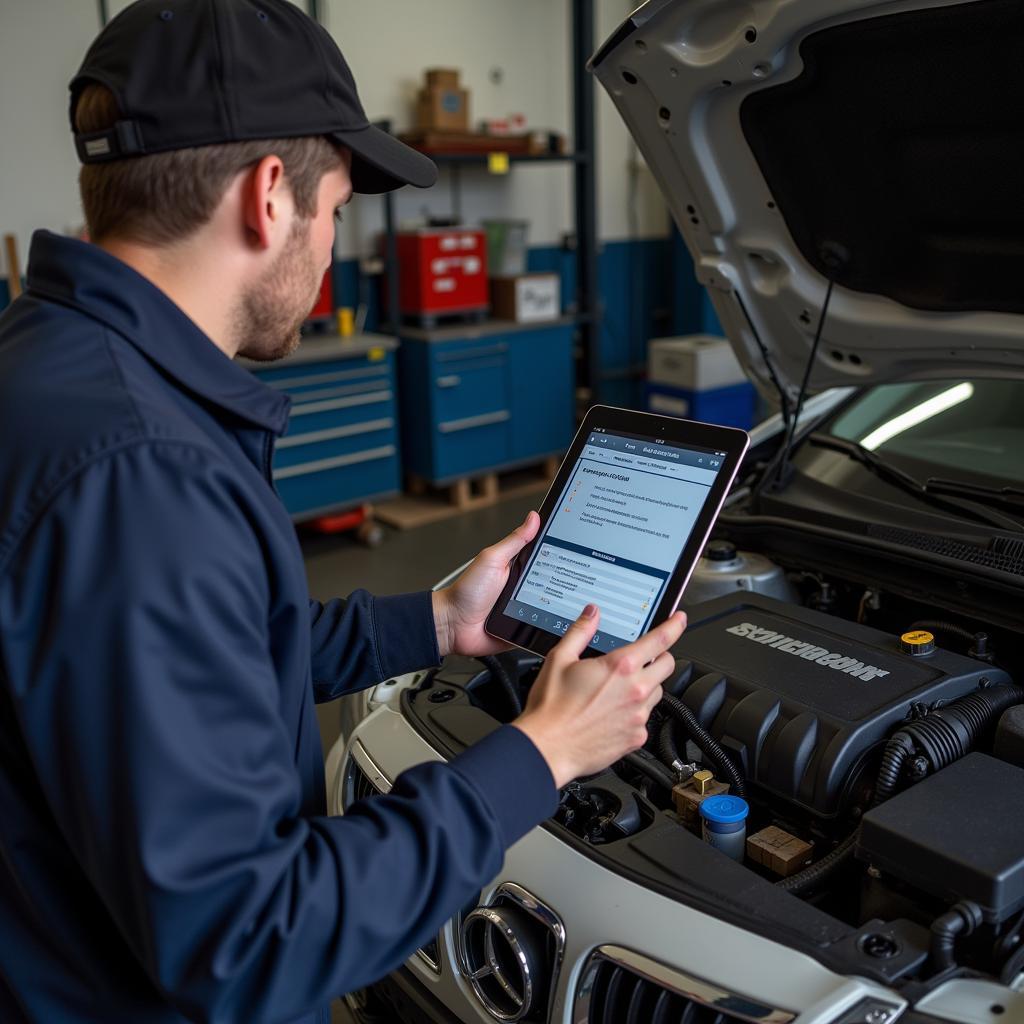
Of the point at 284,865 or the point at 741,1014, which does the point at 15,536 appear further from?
the point at 741,1014

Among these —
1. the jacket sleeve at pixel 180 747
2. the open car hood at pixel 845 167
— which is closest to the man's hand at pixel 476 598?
the jacket sleeve at pixel 180 747

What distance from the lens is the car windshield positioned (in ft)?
5.96

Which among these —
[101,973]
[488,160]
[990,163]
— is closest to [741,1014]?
[101,973]

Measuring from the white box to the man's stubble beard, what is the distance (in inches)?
166

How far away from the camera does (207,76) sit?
0.81m

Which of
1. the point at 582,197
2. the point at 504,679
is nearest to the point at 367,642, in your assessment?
the point at 504,679

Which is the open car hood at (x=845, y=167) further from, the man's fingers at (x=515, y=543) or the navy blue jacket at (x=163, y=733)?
the navy blue jacket at (x=163, y=733)

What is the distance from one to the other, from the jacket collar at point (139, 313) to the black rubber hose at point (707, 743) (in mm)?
772

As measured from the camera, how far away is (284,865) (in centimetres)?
75

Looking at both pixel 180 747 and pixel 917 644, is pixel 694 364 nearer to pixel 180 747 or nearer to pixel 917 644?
pixel 917 644

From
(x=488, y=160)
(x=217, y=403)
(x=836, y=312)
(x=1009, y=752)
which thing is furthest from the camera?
(x=488, y=160)

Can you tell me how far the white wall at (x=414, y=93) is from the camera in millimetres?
4246

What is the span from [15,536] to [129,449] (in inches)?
3.9

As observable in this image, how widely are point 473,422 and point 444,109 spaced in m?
1.45
